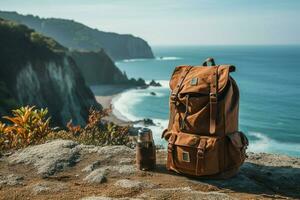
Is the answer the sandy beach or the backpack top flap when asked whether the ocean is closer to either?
the sandy beach

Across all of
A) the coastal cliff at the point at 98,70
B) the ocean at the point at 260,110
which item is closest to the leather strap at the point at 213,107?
the ocean at the point at 260,110

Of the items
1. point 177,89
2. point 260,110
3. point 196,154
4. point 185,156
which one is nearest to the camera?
point 196,154

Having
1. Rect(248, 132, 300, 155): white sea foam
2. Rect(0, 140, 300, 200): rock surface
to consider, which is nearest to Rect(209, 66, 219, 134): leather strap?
Rect(0, 140, 300, 200): rock surface

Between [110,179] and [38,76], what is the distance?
45521 mm

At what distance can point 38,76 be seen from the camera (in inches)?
1940

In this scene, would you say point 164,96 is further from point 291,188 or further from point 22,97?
point 291,188

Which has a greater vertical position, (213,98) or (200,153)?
(213,98)

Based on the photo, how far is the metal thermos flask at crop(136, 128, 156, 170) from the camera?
597 cm

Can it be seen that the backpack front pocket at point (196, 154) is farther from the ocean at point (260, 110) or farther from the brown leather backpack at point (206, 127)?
the ocean at point (260, 110)

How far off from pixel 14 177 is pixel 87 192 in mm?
1337

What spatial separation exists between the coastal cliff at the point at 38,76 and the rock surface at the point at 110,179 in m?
34.1

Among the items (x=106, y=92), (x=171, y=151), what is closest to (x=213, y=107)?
(x=171, y=151)

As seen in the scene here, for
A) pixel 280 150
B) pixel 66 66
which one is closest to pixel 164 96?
pixel 66 66

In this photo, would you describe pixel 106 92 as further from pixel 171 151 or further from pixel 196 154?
pixel 196 154
